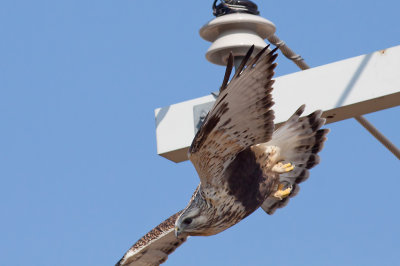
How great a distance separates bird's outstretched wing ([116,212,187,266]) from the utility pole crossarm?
1.03 metres

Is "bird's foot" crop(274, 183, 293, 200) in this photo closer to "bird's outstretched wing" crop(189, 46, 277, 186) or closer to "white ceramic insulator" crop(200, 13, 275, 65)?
"bird's outstretched wing" crop(189, 46, 277, 186)

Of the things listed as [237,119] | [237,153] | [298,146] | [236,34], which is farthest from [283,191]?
[236,34]

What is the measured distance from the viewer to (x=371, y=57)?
4.19 m

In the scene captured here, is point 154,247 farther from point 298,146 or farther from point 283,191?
point 298,146

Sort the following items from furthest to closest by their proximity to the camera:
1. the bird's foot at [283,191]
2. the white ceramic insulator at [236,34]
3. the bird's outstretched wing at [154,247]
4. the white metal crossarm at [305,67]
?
the bird's outstretched wing at [154,247] < the bird's foot at [283,191] < the white metal crossarm at [305,67] < the white ceramic insulator at [236,34]

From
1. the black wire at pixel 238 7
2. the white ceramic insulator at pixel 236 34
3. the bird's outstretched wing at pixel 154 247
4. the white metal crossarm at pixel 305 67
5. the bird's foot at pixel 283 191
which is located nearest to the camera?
the white ceramic insulator at pixel 236 34

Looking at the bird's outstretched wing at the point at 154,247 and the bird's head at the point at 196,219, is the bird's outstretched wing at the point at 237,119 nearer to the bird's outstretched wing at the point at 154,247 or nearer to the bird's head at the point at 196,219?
the bird's head at the point at 196,219

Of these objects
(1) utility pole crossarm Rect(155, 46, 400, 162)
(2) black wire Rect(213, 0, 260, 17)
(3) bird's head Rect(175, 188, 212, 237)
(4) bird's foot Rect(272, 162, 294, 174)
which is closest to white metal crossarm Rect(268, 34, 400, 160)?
(1) utility pole crossarm Rect(155, 46, 400, 162)

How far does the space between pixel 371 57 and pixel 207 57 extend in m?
1.02

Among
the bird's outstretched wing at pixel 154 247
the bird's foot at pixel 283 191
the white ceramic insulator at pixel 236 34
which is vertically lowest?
the bird's outstretched wing at pixel 154 247

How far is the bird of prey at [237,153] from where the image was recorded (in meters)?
4.07

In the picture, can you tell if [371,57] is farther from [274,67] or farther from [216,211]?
[216,211]

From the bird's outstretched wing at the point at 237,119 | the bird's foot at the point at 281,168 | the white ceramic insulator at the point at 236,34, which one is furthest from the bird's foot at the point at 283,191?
the white ceramic insulator at the point at 236,34

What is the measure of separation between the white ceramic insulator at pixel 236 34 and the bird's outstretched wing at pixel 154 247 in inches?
72.6
